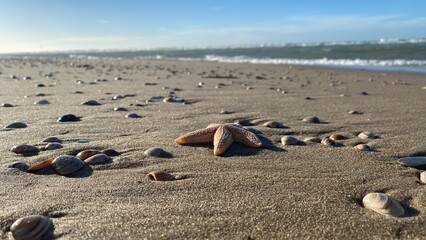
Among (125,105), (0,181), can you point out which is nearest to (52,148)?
(0,181)

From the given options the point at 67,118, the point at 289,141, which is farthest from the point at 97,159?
the point at 67,118

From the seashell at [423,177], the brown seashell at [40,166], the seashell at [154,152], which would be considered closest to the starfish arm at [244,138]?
Answer: the seashell at [154,152]

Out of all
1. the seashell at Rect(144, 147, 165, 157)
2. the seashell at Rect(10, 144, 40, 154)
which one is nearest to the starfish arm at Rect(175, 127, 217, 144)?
the seashell at Rect(144, 147, 165, 157)

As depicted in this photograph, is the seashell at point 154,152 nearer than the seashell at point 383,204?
No

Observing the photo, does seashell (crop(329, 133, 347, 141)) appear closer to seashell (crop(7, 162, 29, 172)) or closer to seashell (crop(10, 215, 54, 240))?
seashell (crop(7, 162, 29, 172))

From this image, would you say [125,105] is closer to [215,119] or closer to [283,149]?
[215,119]

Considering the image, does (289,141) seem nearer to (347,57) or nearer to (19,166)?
(19,166)

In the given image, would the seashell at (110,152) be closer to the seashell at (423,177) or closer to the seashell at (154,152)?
the seashell at (154,152)

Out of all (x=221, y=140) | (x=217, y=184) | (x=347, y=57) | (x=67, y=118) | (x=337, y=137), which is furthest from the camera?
(x=347, y=57)
